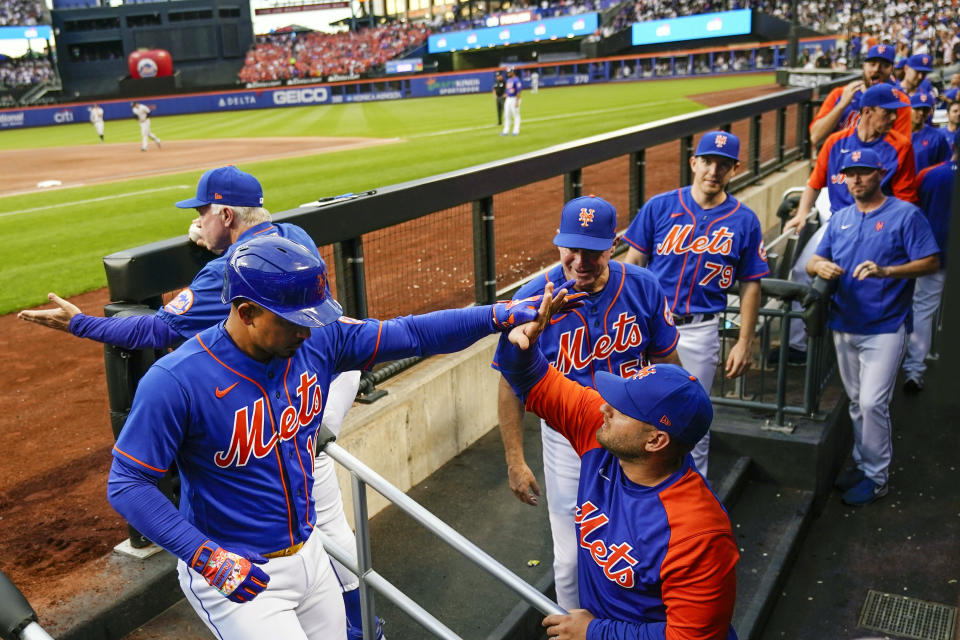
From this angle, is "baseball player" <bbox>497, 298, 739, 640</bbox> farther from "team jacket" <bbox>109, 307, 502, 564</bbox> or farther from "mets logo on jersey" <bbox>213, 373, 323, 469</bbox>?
"mets logo on jersey" <bbox>213, 373, 323, 469</bbox>

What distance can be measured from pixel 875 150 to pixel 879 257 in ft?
4.09

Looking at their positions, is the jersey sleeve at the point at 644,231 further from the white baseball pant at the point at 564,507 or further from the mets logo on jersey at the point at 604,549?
the mets logo on jersey at the point at 604,549

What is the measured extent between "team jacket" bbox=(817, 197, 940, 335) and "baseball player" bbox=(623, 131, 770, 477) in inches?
30.8

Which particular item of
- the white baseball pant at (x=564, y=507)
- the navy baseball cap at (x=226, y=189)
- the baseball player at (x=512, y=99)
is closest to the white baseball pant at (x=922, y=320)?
the white baseball pant at (x=564, y=507)

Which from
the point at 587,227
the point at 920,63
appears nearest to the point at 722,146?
the point at 587,227

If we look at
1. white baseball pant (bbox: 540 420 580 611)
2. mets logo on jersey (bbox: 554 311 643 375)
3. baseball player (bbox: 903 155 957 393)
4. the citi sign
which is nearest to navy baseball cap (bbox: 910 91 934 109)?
baseball player (bbox: 903 155 957 393)

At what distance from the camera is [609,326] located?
3.65 metres

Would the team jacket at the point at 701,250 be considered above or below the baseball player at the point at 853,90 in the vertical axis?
below

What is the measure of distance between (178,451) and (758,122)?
1119 cm

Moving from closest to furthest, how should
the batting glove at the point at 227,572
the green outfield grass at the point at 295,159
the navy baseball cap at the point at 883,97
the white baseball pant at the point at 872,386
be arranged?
the batting glove at the point at 227,572, the white baseball pant at the point at 872,386, the navy baseball cap at the point at 883,97, the green outfield grass at the point at 295,159

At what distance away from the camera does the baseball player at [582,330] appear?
3527 mm

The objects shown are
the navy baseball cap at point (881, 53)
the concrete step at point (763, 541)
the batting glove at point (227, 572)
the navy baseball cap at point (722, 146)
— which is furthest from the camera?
the navy baseball cap at point (881, 53)

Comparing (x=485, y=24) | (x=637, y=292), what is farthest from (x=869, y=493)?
(x=485, y=24)

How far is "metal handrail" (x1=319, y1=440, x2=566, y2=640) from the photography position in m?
2.66
